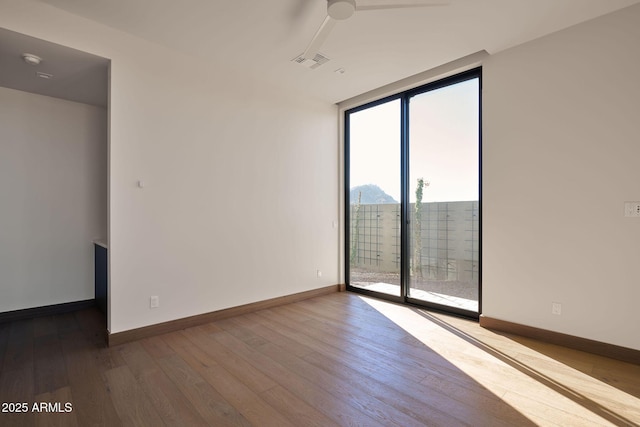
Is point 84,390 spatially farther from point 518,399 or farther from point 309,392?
point 518,399

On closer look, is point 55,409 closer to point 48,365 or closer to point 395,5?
point 48,365

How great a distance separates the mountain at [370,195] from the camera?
4.38 metres

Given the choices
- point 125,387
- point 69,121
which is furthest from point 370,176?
point 69,121

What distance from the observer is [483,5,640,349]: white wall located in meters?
A: 2.49

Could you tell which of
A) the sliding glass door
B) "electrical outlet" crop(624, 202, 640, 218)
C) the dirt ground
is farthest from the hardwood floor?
"electrical outlet" crop(624, 202, 640, 218)

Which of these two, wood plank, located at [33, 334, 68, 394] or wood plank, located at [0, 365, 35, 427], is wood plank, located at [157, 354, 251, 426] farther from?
wood plank, located at [0, 365, 35, 427]

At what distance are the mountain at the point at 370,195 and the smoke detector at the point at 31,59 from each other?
3859mm

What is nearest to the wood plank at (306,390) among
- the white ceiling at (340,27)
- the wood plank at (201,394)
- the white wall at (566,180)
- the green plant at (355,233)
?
the wood plank at (201,394)

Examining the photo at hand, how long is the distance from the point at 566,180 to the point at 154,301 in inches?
161

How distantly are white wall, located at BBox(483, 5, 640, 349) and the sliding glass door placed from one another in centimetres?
29

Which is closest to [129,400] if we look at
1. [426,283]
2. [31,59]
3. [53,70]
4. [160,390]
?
[160,390]

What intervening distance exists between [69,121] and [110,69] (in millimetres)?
1591

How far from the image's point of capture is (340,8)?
227cm

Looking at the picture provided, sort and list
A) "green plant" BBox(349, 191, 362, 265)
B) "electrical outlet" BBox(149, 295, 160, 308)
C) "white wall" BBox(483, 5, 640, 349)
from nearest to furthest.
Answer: "white wall" BBox(483, 5, 640, 349)
"electrical outlet" BBox(149, 295, 160, 308)
"green plant" BBox(349, 191, 362, 265)
